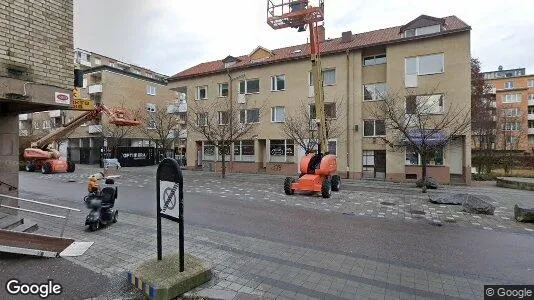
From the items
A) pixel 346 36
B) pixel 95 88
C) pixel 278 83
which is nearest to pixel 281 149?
pixel 278 83

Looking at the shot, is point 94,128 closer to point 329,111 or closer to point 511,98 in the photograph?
point 329,111

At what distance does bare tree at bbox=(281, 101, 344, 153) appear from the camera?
2173 centimetres

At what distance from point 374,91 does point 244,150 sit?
12097 millimetres

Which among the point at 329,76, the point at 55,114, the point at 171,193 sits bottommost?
the point at 171,193

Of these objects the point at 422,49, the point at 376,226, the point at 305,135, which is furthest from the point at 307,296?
the point at 422,49

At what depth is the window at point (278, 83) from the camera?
26.0 metres

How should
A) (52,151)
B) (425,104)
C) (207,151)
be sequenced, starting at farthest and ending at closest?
(207,151), (52,151), (425,104)

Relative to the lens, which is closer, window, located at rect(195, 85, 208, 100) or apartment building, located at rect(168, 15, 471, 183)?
apartment building, located at rect(168, 15, 471, 183)

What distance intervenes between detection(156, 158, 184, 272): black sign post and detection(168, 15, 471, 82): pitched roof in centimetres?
2052

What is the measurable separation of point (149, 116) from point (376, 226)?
37.5 metres

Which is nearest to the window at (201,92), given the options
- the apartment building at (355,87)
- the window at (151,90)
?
the apartment building at (355,87)

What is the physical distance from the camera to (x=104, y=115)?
35188 mm

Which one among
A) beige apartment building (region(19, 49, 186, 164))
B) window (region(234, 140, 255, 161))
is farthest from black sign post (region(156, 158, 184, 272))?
beige apartment building (region(19, 49, 186, 164))

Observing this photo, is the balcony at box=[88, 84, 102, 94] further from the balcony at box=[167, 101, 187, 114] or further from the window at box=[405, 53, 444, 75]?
the window at box=[405, 53, 444, 75]
